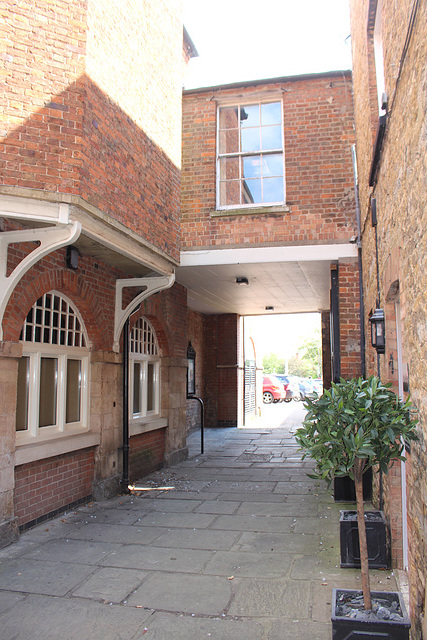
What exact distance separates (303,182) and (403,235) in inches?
200

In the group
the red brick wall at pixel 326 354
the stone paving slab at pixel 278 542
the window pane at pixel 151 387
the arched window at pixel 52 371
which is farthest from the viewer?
the red brick wall at pixel 326 354

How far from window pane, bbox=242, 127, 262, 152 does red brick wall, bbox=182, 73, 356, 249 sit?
1.80ft

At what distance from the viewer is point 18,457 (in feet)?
17.5

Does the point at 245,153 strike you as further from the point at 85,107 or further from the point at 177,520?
the point at 177,520

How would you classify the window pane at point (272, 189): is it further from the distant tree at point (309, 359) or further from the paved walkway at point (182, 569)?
the distant tree at point (309, 359)

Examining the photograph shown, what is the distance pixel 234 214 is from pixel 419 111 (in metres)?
5.65

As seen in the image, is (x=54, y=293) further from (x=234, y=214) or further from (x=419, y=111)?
(x=419, y=111)

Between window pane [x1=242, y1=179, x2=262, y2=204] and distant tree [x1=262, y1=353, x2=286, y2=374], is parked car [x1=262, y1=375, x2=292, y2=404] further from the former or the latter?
distant tree [x1=262, y1=353, x2=286, y2=374]

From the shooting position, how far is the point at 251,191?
8820 mm

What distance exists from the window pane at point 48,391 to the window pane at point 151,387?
3083 mm

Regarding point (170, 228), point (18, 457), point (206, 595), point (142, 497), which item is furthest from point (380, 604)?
point (170, 228)

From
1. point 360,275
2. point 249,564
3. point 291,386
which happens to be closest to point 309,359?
point 291,386

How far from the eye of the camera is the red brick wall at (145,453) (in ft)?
26.9

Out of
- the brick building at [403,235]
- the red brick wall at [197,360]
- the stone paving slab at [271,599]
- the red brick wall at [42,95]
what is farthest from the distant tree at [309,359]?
the stone paving slab at [271,599]
